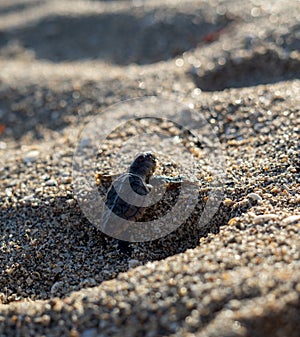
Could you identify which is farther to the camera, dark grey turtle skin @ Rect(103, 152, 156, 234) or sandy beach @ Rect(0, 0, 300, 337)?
dark grey turtle skin @ Rect(103, 152, 156, 234)

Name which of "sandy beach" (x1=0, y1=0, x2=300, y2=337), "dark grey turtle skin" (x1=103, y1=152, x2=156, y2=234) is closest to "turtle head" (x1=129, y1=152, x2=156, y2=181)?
"dark grey turtle skin" (x1=103, y1=152, x2=156, y2=234)

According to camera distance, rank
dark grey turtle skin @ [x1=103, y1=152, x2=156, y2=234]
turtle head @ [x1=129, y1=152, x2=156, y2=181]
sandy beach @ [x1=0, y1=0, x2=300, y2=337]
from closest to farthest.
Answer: sandy beach @ [x1=0, y1=0, x2=300, y2=337] < dark grey turtle skin @ [x1=103, y1=152, x2=156, y2=234] < turtle head @ [x1=129, y1=152, x2=156, y2=181]

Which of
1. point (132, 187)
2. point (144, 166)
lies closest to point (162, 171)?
point (144, 166)

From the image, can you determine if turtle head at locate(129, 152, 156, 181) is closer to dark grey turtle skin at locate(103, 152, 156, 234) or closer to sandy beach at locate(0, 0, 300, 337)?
dark grey turtle skin at locate(103, 152, 156, 234)

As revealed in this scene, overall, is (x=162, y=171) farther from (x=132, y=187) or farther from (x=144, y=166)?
(x=132, y=187)

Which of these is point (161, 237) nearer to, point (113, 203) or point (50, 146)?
point (113, 203)

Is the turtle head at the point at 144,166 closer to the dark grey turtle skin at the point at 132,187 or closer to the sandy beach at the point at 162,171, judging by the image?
the dark grey turtle skin at the point at 132,187

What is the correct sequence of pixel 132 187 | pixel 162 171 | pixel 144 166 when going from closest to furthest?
1. pixel 132 187
2. pixel 144 166
3. pixel 162 171
